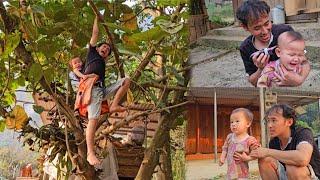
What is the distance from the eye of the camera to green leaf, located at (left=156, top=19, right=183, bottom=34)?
2.35 feet

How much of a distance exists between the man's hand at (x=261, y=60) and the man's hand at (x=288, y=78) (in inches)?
1.0

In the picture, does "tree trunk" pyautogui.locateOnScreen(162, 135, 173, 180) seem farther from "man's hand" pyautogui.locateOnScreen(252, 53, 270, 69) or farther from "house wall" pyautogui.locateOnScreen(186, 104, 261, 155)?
"man's hand" pyautogui.locateOnScreen(252, 53, 270, 69)

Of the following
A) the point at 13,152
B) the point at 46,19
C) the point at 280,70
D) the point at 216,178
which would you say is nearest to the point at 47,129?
the point at 46,19

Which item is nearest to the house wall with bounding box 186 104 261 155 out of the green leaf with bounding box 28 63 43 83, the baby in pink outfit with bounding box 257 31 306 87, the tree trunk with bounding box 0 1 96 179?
the baby in pink outfit with bounding box 257 31 306 87

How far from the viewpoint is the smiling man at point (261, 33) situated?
2.60 feet

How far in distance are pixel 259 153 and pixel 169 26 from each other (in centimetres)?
25

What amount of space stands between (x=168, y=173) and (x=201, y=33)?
34cm

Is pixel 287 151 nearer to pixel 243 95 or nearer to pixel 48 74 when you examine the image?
pixel 243 95

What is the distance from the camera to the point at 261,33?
32.0 inches

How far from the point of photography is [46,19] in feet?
2.95

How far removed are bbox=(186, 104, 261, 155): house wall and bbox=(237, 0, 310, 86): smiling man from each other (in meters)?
0.10

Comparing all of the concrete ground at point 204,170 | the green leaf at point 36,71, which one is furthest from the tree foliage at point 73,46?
the concrete ground at point 204,170

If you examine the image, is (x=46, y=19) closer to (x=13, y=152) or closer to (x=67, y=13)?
(x=67, y=13)

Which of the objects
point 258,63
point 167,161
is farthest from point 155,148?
point 258,63
